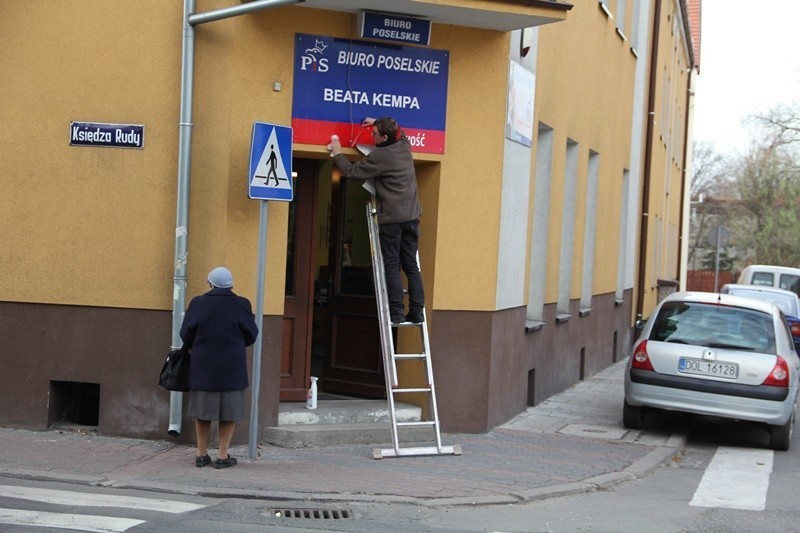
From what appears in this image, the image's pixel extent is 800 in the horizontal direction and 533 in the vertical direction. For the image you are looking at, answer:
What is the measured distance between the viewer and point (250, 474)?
28.7 feet

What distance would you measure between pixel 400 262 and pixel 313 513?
10.2 feet

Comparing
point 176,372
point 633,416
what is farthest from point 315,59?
point 633,416

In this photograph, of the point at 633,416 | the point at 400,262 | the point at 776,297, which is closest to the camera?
the point at 400,262

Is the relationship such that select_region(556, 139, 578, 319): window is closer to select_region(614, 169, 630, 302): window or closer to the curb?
select_region(614, 169, 630, 302): window

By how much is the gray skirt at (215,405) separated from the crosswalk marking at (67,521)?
6.20 ft

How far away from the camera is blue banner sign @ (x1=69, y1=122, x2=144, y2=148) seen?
10.1m

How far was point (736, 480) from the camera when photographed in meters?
10.2

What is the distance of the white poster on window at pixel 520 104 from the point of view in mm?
11461

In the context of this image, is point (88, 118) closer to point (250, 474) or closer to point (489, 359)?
Answer: point (250, 474)

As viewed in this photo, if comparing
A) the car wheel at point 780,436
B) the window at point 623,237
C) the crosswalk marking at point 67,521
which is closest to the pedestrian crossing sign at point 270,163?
the crosswalk marking at point 67,521

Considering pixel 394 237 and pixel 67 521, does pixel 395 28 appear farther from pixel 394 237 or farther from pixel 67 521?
pixel 67 521

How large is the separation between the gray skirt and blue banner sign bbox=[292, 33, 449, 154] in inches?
101

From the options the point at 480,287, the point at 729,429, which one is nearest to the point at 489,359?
the point at 480,287

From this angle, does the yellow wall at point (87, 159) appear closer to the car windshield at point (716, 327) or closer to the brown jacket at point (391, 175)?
the brown jacket at point (391, 175)
